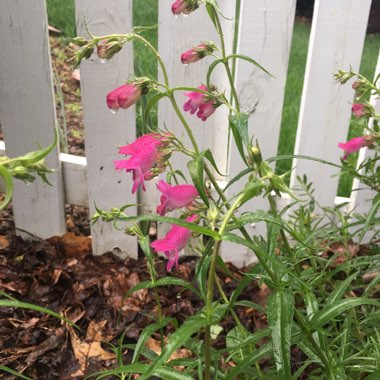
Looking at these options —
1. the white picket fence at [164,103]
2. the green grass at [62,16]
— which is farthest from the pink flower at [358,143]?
the green grass at [62,16]

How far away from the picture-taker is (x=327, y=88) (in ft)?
6.27

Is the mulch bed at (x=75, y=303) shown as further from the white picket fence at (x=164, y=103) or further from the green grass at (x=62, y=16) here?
the green grass at (x=62, y=16)

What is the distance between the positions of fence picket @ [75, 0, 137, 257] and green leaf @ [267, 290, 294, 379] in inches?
43.3

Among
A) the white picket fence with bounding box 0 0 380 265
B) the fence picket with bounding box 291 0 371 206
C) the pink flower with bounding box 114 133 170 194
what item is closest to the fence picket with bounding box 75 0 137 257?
the white picket fence with bounding box 0 0 380 265

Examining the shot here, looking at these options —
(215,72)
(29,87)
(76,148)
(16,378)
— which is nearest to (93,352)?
(16,378)

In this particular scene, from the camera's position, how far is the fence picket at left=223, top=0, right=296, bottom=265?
69.3 inches

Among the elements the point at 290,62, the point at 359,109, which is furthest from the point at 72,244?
the point at 290,62

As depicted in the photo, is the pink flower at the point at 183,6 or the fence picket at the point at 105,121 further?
the fence picket at the point at 105,121

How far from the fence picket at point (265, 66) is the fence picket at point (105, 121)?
0.36 metres

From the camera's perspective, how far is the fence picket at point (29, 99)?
1774mm

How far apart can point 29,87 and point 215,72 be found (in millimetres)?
625

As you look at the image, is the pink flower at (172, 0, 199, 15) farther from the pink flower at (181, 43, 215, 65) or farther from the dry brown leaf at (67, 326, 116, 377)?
the dry brown leaf at (67, 326, 116, 377)

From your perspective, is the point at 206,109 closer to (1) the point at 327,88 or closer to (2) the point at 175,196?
(2) the point at 175,196

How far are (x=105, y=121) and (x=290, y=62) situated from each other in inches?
96.8
